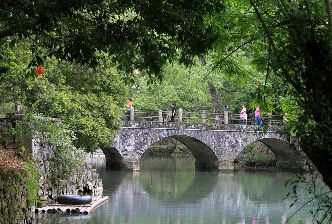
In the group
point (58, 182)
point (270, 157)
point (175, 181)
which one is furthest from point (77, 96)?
point (270, 157)

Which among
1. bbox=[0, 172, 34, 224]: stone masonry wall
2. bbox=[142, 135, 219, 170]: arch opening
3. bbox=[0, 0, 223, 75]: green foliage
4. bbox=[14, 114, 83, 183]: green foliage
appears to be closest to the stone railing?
bbox=[142, 135, 219, 170]: arch opening

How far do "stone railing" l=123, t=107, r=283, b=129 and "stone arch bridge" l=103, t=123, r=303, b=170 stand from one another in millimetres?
106

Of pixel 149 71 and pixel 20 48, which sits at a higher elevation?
pixel 20 48

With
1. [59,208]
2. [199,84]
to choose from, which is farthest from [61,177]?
[199,84]

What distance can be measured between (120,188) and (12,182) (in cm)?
1086

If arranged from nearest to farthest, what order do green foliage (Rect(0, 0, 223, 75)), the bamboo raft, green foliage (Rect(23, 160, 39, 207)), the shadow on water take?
green foliage (Rect(0, 0, 223, 75))
green foliage (Rect(23, 160, 39, 207))
the bamboo raft
the shadow on water

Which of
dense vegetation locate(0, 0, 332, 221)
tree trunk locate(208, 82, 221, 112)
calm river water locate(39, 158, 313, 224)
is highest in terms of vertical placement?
tree trunk locate(208, 82, 221, 112)

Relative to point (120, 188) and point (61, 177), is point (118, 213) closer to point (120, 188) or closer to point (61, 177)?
point (61, 177)

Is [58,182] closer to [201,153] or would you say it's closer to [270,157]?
[201,153]

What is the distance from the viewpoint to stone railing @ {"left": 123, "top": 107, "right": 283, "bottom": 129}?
27.7 meters

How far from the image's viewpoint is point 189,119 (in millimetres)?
29938

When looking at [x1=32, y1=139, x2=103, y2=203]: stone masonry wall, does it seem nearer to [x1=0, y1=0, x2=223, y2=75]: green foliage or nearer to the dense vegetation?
the dense vegetation

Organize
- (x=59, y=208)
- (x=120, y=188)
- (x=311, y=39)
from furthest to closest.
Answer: (x=120, y=188)
(x=59, y=208)
(x=311, y=39)

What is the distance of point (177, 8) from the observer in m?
6.44
